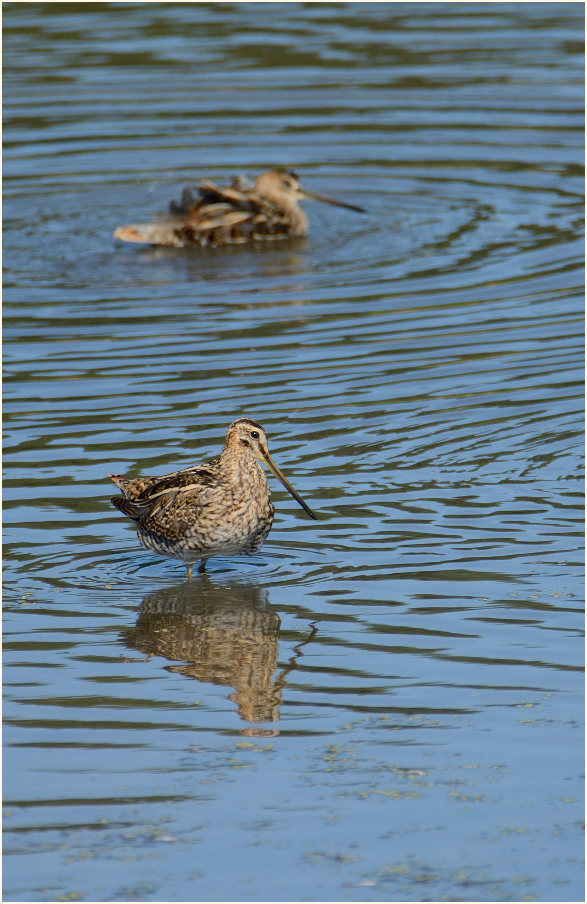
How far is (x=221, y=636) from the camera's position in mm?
7238

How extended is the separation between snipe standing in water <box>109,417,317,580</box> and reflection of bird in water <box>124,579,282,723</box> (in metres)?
0.22

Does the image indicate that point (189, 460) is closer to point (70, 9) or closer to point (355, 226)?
point (355, 226)

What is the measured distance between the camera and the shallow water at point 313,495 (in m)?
5.48

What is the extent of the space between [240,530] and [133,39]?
15.0 metres

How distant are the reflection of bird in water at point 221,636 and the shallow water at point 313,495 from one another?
Result: 2 centimetres

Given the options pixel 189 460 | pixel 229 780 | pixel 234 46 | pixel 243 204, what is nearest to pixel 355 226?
pixel 243 204

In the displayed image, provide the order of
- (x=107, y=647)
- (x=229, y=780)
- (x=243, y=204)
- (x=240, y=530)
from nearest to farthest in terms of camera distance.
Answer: (x=229, y=780)
(x=107, y=647)
(x=240, y=530)
(x=243, y=204)

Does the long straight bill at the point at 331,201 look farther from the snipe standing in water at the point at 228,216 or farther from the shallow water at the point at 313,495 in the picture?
the snipe standing in water at the point at 228,216

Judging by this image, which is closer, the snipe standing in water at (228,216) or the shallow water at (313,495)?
the shallow water at (313,495)

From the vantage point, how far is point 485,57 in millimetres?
20484

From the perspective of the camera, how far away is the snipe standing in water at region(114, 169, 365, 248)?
1436cm

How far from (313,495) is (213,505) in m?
1.18

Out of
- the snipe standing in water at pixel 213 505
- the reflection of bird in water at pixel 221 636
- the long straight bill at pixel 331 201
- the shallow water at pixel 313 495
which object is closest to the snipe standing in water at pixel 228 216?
the shallow water at pixel 313 495

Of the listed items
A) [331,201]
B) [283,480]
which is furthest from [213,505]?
[331,201]
